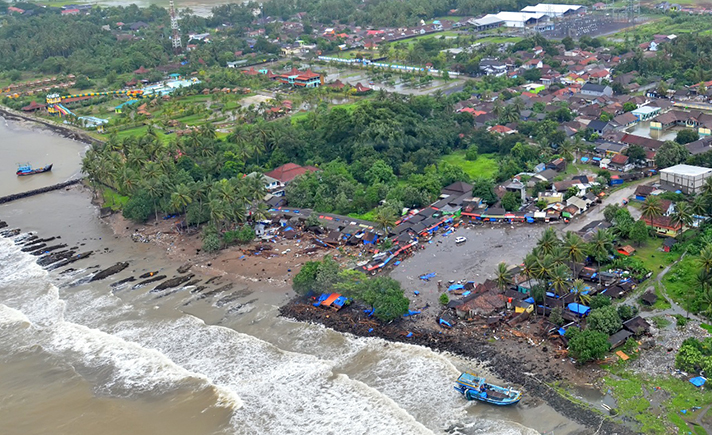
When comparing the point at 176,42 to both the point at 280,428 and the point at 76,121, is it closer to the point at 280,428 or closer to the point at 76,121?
the point at 76,121

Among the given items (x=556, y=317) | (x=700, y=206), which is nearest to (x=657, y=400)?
(x=556, y=317)

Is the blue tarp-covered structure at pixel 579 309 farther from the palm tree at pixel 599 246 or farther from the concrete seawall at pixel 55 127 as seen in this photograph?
the concrete seawall at pixel 55 127

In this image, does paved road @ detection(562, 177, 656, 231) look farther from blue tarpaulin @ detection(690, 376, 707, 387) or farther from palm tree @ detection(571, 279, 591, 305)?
blue tarpaulin @ detection(690, 376, 707, 387)

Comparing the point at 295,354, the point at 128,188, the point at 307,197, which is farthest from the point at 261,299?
the point at 128,188

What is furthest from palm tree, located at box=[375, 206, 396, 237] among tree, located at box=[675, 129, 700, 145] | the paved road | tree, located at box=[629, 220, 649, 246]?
tree, located at box=[675, 129, 700, 145]

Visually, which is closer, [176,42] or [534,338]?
[534,338]

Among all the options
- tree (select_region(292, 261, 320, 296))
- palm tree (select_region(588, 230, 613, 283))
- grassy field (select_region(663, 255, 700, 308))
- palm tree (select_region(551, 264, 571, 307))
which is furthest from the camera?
palm tree (select_region(588, 230, 613, 283))

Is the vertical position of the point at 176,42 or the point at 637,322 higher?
the point at 176,42
